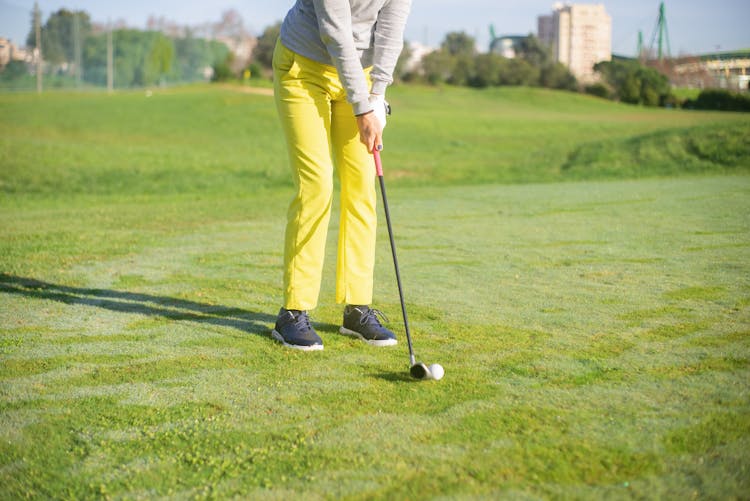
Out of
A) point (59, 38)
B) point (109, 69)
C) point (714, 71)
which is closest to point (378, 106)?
point (714, 71)

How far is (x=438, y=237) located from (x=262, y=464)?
4924 mm

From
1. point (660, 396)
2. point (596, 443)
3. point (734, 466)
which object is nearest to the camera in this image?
point (734, 466)

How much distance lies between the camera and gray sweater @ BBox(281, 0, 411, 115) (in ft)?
12.6

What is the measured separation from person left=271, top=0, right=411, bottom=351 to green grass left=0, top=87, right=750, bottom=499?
0.26 m

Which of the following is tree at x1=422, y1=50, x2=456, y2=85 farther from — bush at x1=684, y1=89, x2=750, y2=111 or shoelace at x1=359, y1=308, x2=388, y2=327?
shoelace at x1=359, y1=308, x2=388, y2=327

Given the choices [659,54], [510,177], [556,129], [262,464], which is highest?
[659,54]

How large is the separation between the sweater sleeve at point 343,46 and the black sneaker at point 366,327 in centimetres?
109

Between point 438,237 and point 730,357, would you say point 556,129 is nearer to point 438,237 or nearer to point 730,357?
point 438,237

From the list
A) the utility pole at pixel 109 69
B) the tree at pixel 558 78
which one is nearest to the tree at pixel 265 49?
the utility pole at pixel 109 69

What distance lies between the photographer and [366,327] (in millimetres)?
4102

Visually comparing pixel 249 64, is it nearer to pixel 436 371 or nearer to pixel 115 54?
pixel 115 54

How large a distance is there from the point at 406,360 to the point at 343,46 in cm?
160

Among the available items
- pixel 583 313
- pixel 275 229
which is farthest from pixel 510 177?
pixel 583 313

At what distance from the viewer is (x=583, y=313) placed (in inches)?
173
